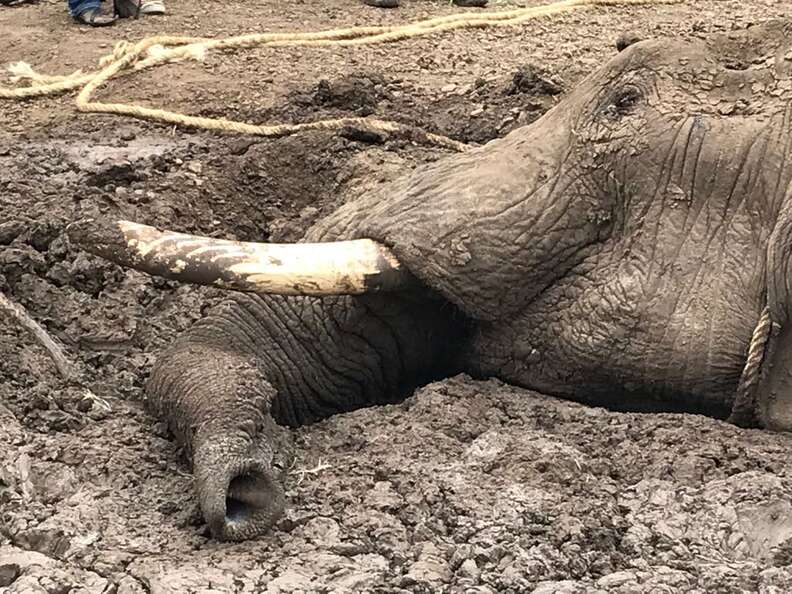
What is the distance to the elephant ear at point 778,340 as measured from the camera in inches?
116

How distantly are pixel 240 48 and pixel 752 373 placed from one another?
161 inches

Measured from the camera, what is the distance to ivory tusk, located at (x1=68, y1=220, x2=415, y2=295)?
3070mm

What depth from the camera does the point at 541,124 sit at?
349 cm

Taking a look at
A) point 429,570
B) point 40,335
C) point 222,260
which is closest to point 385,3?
point 40,335

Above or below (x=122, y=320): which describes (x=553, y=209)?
above

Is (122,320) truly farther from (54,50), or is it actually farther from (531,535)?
(54,50)

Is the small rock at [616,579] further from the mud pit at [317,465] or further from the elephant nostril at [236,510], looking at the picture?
the elephant nostril at [236,510]

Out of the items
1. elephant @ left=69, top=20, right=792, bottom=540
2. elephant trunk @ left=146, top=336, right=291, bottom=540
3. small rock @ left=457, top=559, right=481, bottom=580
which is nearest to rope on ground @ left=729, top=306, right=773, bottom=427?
elephant @ left=69, top=20, right=792, bottom=540

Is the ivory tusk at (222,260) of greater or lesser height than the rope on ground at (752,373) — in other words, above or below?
above

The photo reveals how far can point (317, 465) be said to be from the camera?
2992mm

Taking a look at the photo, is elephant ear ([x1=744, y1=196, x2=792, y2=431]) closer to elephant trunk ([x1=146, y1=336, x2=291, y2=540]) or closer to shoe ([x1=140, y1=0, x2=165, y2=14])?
elephant trunk ([x1=146, y1=336, x2=291, y2=540])

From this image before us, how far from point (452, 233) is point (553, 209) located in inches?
9.2

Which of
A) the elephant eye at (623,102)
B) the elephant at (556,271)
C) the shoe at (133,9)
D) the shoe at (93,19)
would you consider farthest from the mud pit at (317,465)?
the shoe at (133,9)

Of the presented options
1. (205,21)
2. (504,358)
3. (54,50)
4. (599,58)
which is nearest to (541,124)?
(504,358)
